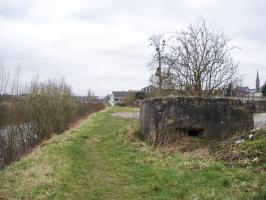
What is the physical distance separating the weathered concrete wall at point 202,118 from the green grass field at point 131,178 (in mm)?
1309

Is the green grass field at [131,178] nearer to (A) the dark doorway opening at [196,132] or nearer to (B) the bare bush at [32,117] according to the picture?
(A) the dark doorway opening at [196,132]

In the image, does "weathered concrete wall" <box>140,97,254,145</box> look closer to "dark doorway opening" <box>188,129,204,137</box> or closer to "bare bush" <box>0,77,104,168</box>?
"dark doorway opening" <box>188,129,204,137</box>

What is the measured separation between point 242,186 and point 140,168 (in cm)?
360

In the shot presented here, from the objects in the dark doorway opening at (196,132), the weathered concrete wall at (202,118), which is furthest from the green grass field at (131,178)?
the dark doorway opening at (196,132)

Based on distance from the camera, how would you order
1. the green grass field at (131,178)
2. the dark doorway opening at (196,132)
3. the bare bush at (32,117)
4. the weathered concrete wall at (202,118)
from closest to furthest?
the green grass field at (131,178), the weathered concrete wall at (202,118), the dark doorway opening at (196,132), the bare bush at (32,117)

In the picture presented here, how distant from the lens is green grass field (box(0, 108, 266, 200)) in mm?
7164

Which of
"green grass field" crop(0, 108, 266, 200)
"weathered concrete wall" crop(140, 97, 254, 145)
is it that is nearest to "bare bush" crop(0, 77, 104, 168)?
"green grass field" crop(0, 108, 266, 200)

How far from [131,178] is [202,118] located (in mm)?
4789

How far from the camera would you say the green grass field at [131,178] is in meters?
7.16

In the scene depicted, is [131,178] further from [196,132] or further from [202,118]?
[196,132]

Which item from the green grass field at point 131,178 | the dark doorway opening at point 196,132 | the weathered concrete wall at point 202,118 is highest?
the weathered concrete wall at point 202,118

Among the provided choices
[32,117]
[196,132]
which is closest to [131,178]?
[196,132]

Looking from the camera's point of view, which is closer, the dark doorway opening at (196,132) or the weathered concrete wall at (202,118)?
the weathered concrete wall at (202,118)

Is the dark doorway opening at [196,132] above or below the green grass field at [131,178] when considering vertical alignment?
above
